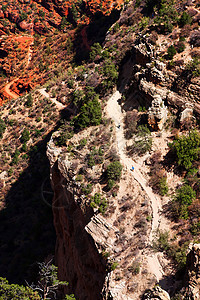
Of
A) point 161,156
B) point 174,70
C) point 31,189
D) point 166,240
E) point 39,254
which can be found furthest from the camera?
point 31,189

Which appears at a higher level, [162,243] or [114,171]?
[114,171]

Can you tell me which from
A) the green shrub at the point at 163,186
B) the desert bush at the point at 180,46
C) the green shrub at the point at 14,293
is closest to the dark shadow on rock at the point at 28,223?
the green shrub at the point at 163,186

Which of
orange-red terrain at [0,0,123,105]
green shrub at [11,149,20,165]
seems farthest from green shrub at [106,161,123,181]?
orange-red terrain at [0,0,123,105]

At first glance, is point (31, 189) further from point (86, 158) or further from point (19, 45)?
point (19, 45)

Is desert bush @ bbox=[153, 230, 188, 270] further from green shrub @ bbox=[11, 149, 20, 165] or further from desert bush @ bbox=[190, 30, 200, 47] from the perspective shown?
green shrub @ bbox=[11, 149, 20, 165]

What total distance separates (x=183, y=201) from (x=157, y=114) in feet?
38.6

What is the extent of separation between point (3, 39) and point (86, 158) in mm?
78398

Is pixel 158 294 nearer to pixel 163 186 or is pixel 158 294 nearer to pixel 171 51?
pixel 163 186

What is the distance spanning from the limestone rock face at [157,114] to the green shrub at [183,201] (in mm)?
9743

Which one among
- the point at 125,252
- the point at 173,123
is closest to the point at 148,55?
the point at 173,123

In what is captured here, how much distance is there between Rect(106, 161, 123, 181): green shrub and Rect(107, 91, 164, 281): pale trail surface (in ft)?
4.72

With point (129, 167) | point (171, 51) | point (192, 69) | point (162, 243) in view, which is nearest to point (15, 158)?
point (129, 167)

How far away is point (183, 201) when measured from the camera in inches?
1120

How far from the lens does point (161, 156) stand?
34656 millimetres
